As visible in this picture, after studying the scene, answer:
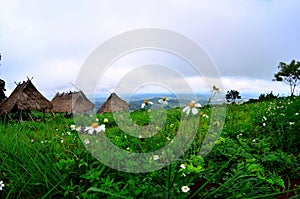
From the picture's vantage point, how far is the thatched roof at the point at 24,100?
1451 cm

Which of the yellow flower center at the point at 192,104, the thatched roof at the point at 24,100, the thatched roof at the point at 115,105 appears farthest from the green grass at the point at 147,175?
the thatched roof at the point at 24,100

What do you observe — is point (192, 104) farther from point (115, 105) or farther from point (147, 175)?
point (115, 105)

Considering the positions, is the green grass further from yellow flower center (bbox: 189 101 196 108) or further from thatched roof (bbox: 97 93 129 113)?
thatched roof (bbox: 97 93 129 113)

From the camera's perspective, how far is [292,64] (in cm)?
4025

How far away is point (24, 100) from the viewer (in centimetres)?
1474

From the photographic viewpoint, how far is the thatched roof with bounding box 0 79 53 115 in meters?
14.5

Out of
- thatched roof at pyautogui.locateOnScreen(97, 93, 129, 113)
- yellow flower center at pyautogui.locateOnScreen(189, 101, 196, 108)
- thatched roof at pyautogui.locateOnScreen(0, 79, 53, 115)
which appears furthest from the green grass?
thatched roof at pyautogui.locateOnScreen(0, 79, 53, 115)

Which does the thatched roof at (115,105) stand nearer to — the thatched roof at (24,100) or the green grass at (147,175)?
the thatched roof at (24,100)

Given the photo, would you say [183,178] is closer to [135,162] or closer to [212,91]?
[135,162]

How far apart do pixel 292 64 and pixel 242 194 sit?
42.8 metres

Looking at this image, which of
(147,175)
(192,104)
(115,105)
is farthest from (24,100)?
(192,104)

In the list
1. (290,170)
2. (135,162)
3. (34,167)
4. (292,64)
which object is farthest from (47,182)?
(292,64)

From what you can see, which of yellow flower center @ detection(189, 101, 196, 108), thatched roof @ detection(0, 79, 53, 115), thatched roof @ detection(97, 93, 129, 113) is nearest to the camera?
yellow flower center @ detection(189, 101, 196, 108)

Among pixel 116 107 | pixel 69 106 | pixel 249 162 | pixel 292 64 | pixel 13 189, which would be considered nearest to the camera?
pixel 13 189
